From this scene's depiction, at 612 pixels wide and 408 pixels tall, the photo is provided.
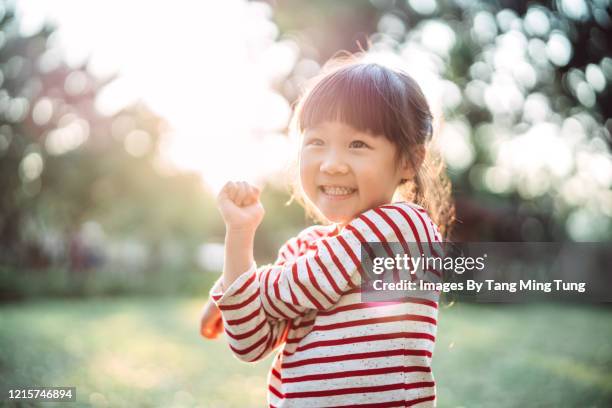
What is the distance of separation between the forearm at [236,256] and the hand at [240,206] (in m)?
0.02

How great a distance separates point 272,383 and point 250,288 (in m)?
0.29

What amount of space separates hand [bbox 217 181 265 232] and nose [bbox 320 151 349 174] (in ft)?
0.60

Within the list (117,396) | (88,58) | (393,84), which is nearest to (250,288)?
(393,84)

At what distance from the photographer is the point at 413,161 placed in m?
1.56

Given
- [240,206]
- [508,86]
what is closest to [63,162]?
[508,86]

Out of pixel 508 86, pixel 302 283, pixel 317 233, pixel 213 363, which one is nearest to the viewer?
pixel 302 283

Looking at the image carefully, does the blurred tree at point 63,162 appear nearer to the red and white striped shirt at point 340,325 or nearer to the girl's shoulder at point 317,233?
the girl's shoulder at point 317,233

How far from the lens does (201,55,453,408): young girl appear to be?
137 centimetres

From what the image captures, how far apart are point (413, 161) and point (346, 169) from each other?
20cm

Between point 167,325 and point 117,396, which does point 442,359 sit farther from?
point 167,325

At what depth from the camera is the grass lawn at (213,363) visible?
3186 mm

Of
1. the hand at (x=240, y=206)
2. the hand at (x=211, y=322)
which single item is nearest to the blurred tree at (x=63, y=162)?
the hand at (x=211, y=322)

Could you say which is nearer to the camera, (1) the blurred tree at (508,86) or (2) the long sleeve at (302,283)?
(2) the long sleeve at (302,283)

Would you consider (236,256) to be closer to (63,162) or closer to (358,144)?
(358,144)
